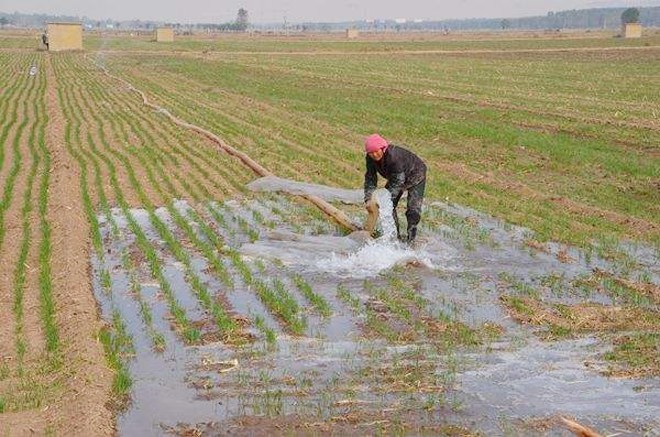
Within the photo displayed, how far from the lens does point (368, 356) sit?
6910 mm

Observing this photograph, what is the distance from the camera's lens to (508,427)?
5.64 meters

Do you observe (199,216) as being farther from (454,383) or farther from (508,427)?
(508,427)

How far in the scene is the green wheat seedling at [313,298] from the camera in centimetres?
808

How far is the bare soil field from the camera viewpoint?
601 centimetres

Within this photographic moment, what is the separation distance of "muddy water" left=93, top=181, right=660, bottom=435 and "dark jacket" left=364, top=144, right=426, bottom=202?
32 cm

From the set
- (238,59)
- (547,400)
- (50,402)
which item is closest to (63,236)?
(50,402)

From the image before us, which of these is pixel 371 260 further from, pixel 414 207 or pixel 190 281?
pixel 190 281

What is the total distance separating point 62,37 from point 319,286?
58263 millimetres

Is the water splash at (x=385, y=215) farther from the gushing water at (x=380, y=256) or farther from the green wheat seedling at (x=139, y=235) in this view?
the green wheat seedling at (x=139, y=235)

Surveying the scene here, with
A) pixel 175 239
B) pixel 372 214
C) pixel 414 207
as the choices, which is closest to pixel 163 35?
pixel 175 239

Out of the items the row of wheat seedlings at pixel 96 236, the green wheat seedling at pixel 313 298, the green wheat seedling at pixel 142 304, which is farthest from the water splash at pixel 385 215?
the row of wheat seedlings at pixel 96 236

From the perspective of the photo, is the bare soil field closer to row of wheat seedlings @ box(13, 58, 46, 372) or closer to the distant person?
row of wheat seedlings @ box(13, 58, 46, 372)

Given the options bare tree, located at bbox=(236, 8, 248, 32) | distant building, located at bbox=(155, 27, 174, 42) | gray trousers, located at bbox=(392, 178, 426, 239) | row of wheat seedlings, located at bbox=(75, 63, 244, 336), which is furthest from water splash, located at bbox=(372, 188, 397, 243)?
bare tree, located at bbox=(236, 8, 248, 32)

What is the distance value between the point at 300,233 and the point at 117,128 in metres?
11.5
